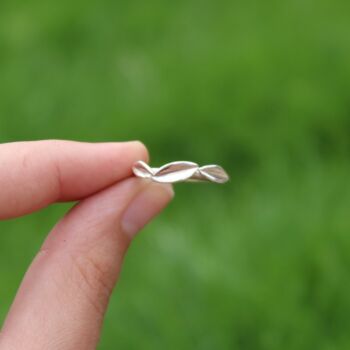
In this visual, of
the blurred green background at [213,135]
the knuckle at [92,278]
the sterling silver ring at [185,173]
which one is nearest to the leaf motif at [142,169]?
the sterling silver ring at [185,173]

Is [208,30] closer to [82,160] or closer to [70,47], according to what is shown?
[70,47]

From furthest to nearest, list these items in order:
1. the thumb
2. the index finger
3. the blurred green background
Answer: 1. the blurred green background
2. the index finger
3. the thumb

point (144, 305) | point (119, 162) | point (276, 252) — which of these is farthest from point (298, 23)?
point (119, 162)

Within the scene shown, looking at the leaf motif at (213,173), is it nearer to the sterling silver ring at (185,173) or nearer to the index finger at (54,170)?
the sterling silver ring at (185,173)

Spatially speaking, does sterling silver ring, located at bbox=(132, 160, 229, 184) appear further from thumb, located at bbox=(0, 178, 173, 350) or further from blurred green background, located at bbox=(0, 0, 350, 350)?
blurred green background, located at bbox=(0, 0, 350, 350)

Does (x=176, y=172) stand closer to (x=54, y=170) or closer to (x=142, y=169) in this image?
(x=142, y=169)

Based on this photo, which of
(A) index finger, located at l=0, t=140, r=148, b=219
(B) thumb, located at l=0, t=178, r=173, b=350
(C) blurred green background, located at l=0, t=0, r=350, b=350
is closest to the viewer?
(B) thumb, located at l=0, t=178, r=173, b=350

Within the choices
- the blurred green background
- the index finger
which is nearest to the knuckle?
the index finger
